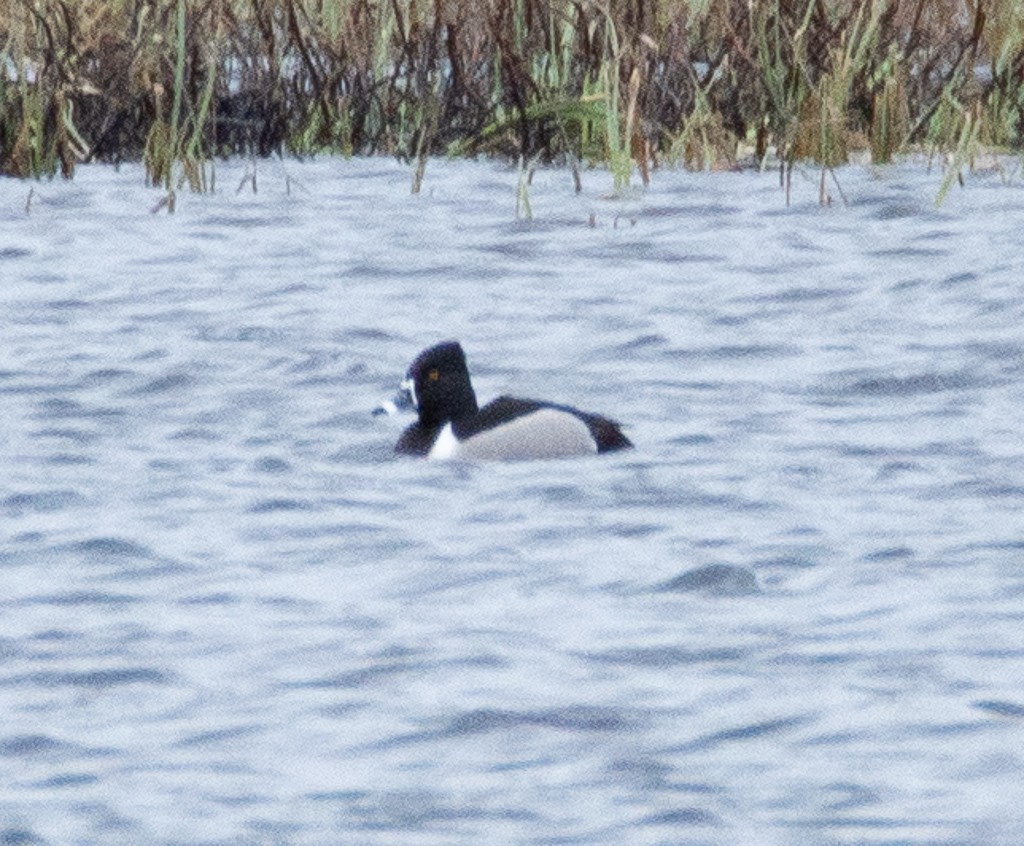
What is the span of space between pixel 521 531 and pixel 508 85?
190 inches

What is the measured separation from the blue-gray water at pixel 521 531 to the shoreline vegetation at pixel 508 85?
329mm

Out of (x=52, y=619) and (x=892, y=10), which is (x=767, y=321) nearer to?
(x=892, y=10)

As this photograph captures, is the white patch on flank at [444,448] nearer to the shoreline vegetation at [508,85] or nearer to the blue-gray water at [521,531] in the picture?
the blue-gray water at [521,531]

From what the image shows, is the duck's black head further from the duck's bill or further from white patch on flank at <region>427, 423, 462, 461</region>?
white patch on flank at <region>427, 423, 462, 461</region>

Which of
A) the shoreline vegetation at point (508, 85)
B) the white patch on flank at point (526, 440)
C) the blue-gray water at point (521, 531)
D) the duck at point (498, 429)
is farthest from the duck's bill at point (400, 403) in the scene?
the shoreline vegetation at point (508, 85)

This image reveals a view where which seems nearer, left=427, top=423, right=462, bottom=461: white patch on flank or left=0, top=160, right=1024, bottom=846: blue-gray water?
left=0, top=160, right=1024, bottom=846: blue-gray water

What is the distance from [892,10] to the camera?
1098 centimetres

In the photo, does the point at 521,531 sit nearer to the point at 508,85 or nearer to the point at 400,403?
the point at 400,403

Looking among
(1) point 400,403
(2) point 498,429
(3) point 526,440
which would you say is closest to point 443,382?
(1) point 400,403

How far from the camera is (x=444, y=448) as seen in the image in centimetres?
725

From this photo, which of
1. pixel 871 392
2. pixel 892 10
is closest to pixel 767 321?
pixel 871 392

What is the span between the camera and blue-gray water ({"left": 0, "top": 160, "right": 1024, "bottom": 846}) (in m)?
4.36

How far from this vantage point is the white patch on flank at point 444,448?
23.7 feet

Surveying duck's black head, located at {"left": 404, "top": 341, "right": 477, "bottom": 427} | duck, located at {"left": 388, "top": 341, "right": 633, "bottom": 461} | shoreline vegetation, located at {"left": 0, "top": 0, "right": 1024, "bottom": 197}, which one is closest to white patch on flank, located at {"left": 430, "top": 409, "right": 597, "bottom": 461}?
duck, located at {"left": 388, "top": 341, "right": 633, "bottom": 461}
